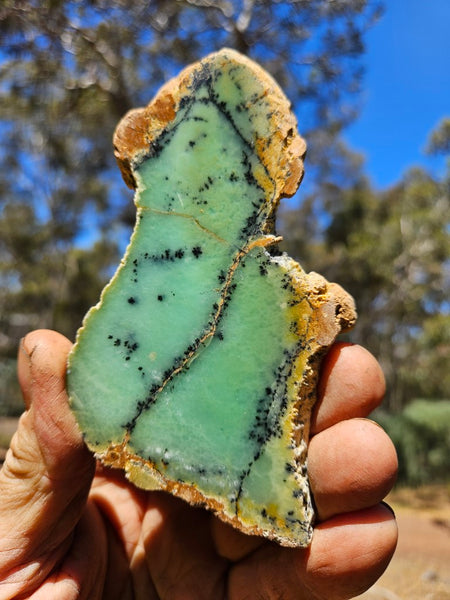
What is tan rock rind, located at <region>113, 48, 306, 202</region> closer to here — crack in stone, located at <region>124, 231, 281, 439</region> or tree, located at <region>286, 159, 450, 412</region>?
crack in stone, located at <region>124, 231, 281, 439</region>

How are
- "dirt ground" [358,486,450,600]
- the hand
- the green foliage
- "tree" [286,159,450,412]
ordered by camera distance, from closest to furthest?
1. the hand
2. "dirt ground" [358,486,450,600]
3. the green foliage
4. "tree" [286,159,450,412]

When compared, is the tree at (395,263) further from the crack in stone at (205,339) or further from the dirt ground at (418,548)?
the crack in stone at (205,339)

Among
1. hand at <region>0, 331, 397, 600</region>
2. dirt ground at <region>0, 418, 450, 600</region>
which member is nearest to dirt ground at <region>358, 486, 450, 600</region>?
dirt ground at <region>0, 418, 450, 600</region>

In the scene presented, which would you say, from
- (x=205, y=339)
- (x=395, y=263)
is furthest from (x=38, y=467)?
(x=395, y=263)

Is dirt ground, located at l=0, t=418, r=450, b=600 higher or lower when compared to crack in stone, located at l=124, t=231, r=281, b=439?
lower

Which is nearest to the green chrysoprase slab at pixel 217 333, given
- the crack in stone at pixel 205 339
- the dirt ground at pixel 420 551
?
the crack in stone at pixel 205 339

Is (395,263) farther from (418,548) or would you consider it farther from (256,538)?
(256,538)

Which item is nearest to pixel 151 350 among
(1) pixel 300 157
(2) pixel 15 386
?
(1) pixel 300 157
